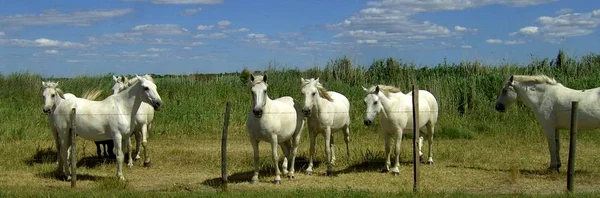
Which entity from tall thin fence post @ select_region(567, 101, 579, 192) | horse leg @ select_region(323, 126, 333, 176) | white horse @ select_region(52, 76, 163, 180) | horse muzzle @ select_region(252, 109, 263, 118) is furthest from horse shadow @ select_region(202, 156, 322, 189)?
tall thin fence post @ select_region(567, 101, 579, 192)

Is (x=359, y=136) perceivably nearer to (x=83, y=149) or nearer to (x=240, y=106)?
(x=240, y=106)

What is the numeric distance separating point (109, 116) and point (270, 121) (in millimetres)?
2685

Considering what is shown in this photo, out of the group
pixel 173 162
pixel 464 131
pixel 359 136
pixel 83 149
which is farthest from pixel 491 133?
pixel 83 149

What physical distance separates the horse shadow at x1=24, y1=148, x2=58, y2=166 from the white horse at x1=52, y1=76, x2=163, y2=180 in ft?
7.63

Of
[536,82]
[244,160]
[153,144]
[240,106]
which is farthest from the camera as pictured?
[240,106]

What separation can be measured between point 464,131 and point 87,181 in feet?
31.8

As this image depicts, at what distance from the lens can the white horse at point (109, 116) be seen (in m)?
10.7

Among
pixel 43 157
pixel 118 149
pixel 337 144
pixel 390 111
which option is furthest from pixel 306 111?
pixel 43 157

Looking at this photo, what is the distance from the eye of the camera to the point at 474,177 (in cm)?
1097

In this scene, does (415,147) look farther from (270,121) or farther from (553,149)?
(553,149)

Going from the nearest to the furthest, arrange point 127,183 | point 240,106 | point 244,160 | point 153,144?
1. point 127,183
2. point 244,160
3. point 153,144
4. point 240,106

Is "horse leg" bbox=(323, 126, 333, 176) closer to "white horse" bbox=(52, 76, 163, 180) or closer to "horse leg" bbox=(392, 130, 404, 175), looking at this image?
"horse leg" bbox=(392, 130, 404, 175)

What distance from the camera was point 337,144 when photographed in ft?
50.4

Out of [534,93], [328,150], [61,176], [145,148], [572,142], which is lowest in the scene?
[61,176]
